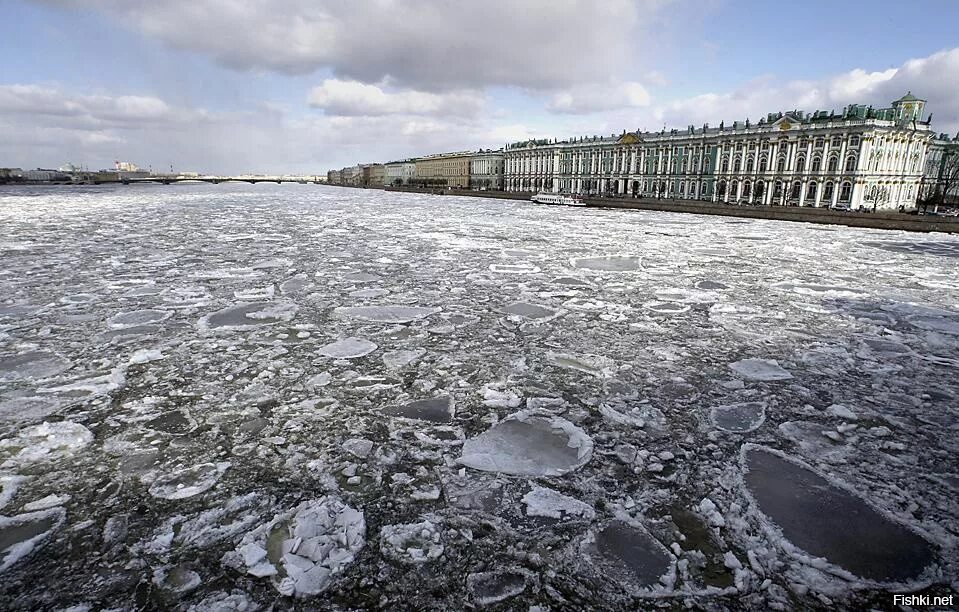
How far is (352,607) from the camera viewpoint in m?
1.87

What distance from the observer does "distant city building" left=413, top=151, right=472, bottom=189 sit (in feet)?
361

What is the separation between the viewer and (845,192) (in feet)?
164

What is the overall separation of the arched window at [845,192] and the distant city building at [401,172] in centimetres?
10246

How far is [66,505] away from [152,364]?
193 cm

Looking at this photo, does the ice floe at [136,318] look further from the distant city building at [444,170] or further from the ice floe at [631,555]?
the distant city building at [444,170]

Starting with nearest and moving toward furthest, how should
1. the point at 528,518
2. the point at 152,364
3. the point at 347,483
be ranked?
the point at 528,518 < the point at 347,483 < the point at 152,364

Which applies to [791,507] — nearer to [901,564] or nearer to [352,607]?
[901,564]

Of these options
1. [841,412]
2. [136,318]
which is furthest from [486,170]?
[841,412]

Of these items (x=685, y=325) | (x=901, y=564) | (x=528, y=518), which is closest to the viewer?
(x=901, y=564)

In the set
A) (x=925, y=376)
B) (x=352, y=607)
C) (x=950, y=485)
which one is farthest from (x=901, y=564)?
(x=925, y=376)

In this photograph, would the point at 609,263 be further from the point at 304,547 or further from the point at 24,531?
the point at 24,531

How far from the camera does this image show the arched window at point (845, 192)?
4939 cm

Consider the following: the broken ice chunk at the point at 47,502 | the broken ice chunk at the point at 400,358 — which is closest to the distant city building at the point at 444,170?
the broken ice chunk at the point at 400,358

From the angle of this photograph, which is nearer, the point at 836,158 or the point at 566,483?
the point at 566,483
